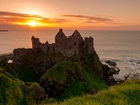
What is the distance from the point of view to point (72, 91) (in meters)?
52.8

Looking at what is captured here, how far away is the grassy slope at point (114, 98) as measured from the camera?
29.7ft

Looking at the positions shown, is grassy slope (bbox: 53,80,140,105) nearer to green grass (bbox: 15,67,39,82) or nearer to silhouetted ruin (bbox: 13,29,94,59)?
green grass (bbox: 15,67,39,82)

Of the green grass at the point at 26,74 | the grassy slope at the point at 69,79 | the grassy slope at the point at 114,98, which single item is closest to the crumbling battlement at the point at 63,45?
the grassy slope at the point at 69,79

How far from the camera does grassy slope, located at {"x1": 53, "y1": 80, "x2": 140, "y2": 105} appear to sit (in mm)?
9039

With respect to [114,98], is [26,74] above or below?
below

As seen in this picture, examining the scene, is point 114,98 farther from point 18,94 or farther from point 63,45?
point 63,45

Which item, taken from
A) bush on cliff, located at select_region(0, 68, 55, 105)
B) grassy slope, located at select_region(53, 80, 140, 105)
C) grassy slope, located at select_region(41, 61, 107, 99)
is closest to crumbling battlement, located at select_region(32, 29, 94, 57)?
grassy slope, located at select_region(41, 61, 107, 99)

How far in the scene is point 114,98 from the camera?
372 inches

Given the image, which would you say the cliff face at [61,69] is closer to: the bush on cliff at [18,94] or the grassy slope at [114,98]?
the bush on cliff at [18,94]

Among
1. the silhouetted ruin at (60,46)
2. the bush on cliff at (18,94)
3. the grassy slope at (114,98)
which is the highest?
the grassy slope at (114,98)

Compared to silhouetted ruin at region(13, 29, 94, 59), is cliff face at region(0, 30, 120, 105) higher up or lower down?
lower down

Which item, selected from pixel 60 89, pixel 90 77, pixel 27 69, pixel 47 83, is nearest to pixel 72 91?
pixel 60 89

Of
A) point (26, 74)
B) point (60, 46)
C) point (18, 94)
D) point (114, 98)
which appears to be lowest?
point (26, 74)

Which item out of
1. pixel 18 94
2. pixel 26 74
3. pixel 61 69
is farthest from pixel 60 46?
pixel 18 94
